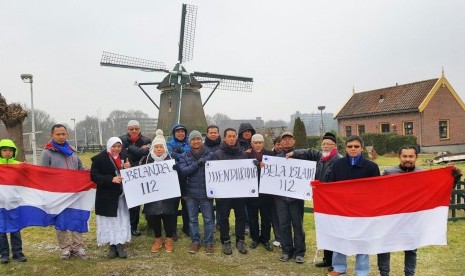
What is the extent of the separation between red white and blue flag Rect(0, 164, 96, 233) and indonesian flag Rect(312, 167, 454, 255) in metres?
4.21

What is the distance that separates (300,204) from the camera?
19.8 feet

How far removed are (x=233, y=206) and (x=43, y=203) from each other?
316 centimetres

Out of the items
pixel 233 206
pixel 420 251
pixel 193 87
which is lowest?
pixel 420 251

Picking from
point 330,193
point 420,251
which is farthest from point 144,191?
point 420,251

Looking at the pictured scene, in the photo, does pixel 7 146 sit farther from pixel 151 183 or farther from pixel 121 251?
pixel 121 251

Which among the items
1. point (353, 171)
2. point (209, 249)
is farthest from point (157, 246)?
point (353, 171)

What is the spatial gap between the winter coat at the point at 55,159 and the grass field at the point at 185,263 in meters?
1.55

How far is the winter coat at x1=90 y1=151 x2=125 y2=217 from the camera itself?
19.0ft

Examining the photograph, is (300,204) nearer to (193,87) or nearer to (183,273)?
(183,273)

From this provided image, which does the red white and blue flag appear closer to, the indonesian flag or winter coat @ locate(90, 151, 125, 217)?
winter coat @ locate(90, 151, 125, 217)

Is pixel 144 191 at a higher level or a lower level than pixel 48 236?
higher

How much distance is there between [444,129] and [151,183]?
34.0m

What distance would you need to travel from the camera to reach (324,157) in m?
5.60

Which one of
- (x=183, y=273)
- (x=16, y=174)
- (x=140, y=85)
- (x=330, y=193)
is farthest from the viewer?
(x=140, y=85)
